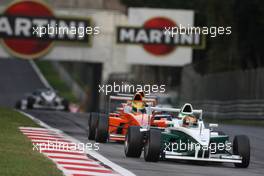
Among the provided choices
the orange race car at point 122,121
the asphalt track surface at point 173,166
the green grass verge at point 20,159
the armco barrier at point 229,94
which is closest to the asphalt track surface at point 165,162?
the asphalt track surface at point 173,166

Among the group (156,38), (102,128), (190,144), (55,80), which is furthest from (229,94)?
(55,80)

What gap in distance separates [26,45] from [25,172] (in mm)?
45699

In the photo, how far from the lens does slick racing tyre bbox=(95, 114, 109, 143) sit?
874 inches

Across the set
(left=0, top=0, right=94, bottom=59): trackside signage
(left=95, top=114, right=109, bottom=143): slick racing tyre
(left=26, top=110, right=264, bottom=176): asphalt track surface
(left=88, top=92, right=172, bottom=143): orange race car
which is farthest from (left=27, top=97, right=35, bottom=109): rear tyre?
(left=95, top=114, right=109, bottom=143): slick racing tyre

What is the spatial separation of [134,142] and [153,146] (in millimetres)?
903

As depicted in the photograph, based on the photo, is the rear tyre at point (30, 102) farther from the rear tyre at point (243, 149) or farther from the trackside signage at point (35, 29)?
the rear tyre at point (243, 149)

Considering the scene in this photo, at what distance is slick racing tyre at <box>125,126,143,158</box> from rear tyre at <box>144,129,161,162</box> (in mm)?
675

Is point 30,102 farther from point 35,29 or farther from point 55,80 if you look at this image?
point 55,80

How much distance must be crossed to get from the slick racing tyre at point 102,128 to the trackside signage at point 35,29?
115 feet

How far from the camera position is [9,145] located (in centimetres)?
1834

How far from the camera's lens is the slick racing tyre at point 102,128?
2220 cm

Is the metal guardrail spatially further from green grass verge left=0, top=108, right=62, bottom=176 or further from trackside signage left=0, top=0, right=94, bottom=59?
green grass verge left=0, top=108, right=62, bottom=176

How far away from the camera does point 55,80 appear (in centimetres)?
10100

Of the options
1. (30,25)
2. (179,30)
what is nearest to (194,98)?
(179,30)
